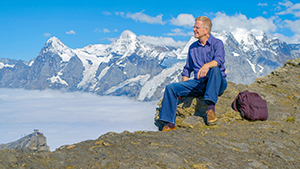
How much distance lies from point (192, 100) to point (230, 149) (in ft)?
12.8

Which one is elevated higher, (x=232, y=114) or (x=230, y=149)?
(x=232, y=114)

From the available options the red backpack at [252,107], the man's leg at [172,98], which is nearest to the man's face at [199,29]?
the man's leg at [172,98]

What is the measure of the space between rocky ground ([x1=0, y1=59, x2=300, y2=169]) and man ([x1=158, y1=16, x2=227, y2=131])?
736 mm

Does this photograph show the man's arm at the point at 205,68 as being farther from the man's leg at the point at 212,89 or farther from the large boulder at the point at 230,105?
the large boulder at the point at 230,105

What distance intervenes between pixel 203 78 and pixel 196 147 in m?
3.29

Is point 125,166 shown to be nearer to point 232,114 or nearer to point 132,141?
point 132,141

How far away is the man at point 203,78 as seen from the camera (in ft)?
27.6

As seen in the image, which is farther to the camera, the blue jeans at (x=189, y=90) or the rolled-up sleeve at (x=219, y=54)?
the rolled-up sleeve at (x=219, y=54)

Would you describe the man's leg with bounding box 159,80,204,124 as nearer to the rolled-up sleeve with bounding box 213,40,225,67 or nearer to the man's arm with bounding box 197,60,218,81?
the man's arm with bounding box 197,60,218,81

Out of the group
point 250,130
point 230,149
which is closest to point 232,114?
point 250,130

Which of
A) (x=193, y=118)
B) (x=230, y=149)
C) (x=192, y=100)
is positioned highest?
(x=192, y=100)

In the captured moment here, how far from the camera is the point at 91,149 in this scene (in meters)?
5.95

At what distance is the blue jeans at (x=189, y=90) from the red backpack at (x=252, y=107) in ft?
3.82

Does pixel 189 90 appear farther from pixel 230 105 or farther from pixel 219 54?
pixel 230 105
